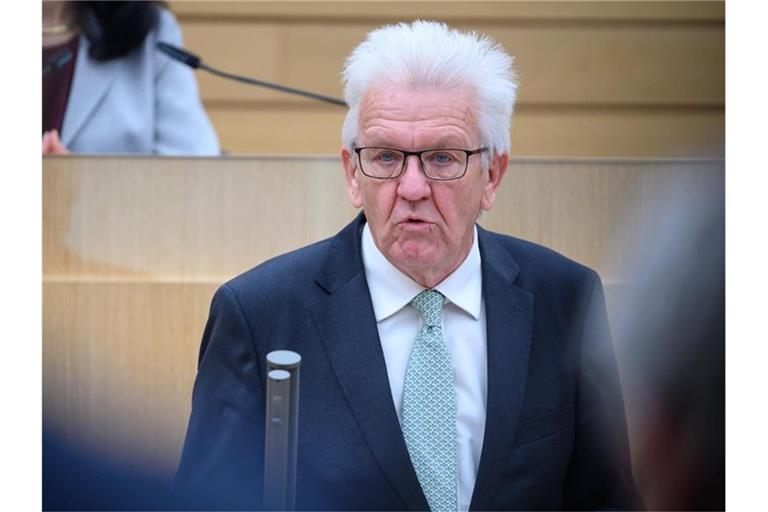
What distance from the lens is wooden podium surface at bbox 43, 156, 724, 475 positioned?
5.66 feet

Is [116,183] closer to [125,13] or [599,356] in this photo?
[125,13]

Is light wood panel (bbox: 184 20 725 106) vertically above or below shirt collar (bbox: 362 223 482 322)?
above

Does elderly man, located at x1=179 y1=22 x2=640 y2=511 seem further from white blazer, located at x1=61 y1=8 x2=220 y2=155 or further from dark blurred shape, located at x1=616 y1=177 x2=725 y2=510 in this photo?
white blazer, located at x1=61 y1=8 x2=220 y2=155

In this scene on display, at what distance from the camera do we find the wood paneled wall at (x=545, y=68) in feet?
5.96

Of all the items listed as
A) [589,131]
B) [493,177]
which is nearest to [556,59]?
[589,131]

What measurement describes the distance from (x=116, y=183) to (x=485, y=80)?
2.23 ft

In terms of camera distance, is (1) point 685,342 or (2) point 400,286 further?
(1) point 685,342

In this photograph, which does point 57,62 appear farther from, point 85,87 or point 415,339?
point 415,339

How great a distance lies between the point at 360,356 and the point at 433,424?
5.6 inches

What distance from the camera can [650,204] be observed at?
1.76 metres

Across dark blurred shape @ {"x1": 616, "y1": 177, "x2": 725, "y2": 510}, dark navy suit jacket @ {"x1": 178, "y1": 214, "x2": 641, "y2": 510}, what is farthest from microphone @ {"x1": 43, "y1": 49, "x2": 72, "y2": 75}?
dark blurred shape @ {"x1": 616, "y1": 177, "x2": 725, "y2": 510}

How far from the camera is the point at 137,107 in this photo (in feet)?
6.36

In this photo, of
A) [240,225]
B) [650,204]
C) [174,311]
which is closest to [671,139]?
[650,204]

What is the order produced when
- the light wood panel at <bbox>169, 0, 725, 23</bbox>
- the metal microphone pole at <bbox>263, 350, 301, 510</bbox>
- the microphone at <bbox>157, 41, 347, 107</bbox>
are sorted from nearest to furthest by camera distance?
the metal microphone pole at <bbox>263, 350, 301, 510</bbox> < the light wood panel at <bbox>169, 0, 725, 23</bbox> < the microphone at <bbox>157, 41, 347, 107</bbox>
